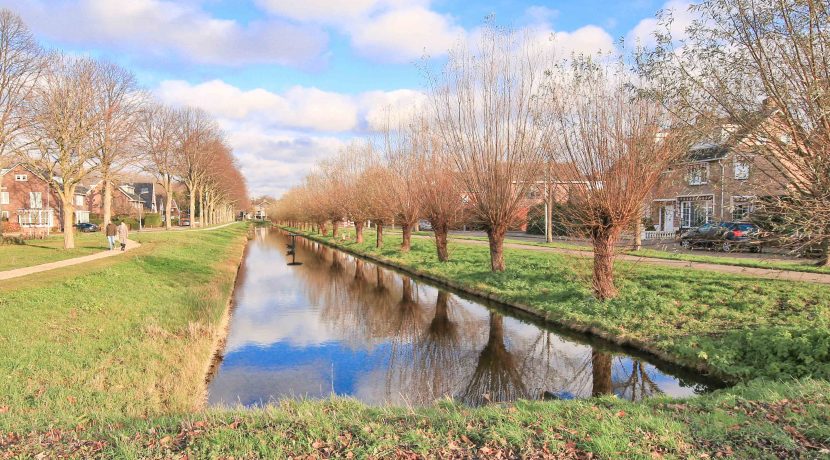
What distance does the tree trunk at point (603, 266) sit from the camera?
15.0m

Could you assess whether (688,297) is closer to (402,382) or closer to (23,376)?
(402,382)

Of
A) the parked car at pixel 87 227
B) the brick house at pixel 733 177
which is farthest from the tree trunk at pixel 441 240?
the parked car at pixel 87 227

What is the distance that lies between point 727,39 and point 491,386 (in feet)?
23.9

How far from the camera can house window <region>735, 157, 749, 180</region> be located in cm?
830

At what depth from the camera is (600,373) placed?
10938mm

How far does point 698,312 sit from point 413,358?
7.43 metres

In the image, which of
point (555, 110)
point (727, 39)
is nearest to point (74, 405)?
point (727, 39)

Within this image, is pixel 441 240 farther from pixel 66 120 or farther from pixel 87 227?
pixel 87 227

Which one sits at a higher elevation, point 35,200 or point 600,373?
point 35,200

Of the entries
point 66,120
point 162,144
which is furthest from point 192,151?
point 66,120

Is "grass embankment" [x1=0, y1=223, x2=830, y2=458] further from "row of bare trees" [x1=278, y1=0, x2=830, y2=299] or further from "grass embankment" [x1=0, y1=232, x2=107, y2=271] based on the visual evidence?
"grass embankment" [x1=0, y1=232, x2=107, y2=271]

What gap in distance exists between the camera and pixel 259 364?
→ 11.7 metres

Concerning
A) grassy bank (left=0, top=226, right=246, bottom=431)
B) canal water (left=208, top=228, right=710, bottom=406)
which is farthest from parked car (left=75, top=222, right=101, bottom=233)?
canal water (left=208, top=228, right=710, bottom=406)

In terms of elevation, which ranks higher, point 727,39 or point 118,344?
point 727,39
